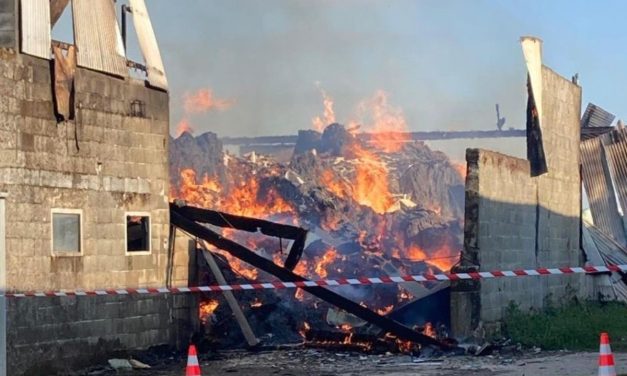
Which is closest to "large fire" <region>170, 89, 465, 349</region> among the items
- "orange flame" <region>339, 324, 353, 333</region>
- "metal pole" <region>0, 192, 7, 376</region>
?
"orange flame" <region>339, 324, 353, 333</region>

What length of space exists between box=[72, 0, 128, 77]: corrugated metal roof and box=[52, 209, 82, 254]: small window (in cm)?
217

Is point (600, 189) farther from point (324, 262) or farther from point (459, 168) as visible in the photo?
point (459, 168)

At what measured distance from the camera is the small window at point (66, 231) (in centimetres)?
1574

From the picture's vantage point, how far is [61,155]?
1580 centimetres

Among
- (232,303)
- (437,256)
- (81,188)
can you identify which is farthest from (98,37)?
(437,256)

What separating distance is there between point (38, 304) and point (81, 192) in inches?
74.1

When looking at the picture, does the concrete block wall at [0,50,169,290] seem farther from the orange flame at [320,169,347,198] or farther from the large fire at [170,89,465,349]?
the orange flame at [320,169,347,198]

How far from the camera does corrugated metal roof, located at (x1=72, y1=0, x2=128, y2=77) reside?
54.3ft

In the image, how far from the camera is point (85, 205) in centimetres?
1638

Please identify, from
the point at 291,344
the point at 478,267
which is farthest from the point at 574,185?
the point at 291,344

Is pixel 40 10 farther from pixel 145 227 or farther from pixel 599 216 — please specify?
pixel 599 216

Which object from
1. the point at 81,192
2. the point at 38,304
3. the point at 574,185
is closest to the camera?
the point at 38,304

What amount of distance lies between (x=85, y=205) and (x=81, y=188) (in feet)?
0.87

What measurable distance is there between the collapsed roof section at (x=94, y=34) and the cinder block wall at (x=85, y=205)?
20 cm
